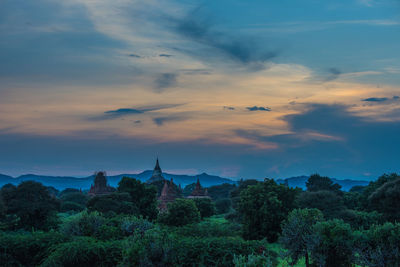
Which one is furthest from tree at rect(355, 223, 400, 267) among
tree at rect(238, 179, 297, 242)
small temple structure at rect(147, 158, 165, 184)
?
small temple structure at rect(147, 158, 165, 184)

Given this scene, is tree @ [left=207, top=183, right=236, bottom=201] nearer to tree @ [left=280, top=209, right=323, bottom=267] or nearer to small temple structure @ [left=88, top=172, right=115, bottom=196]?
small temple structure @ [left=88, top=172, right=115, bottom=196]

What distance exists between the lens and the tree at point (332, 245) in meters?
25.3

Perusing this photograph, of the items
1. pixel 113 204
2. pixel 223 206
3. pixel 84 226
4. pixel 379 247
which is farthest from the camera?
pixel 223 206

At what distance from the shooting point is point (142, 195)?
66.5 metres

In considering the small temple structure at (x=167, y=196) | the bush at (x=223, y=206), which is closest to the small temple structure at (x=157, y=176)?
the bush at (x=223, y=206)

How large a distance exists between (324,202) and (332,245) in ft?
92.8

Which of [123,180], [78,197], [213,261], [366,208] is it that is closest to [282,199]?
[366,208]

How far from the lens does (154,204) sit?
218 ft

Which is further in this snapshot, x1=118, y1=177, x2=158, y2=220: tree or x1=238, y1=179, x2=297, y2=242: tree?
x1=118, y1=177, x2=158, y2=220: tree

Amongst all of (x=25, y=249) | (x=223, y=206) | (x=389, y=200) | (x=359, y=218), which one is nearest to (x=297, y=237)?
(x=25, y=249)

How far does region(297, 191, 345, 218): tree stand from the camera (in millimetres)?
52125

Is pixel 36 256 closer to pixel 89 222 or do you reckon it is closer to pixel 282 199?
pixel 89 222

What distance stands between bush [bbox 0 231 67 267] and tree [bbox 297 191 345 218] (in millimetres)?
34155

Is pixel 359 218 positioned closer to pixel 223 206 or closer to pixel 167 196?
pixel 167 196
